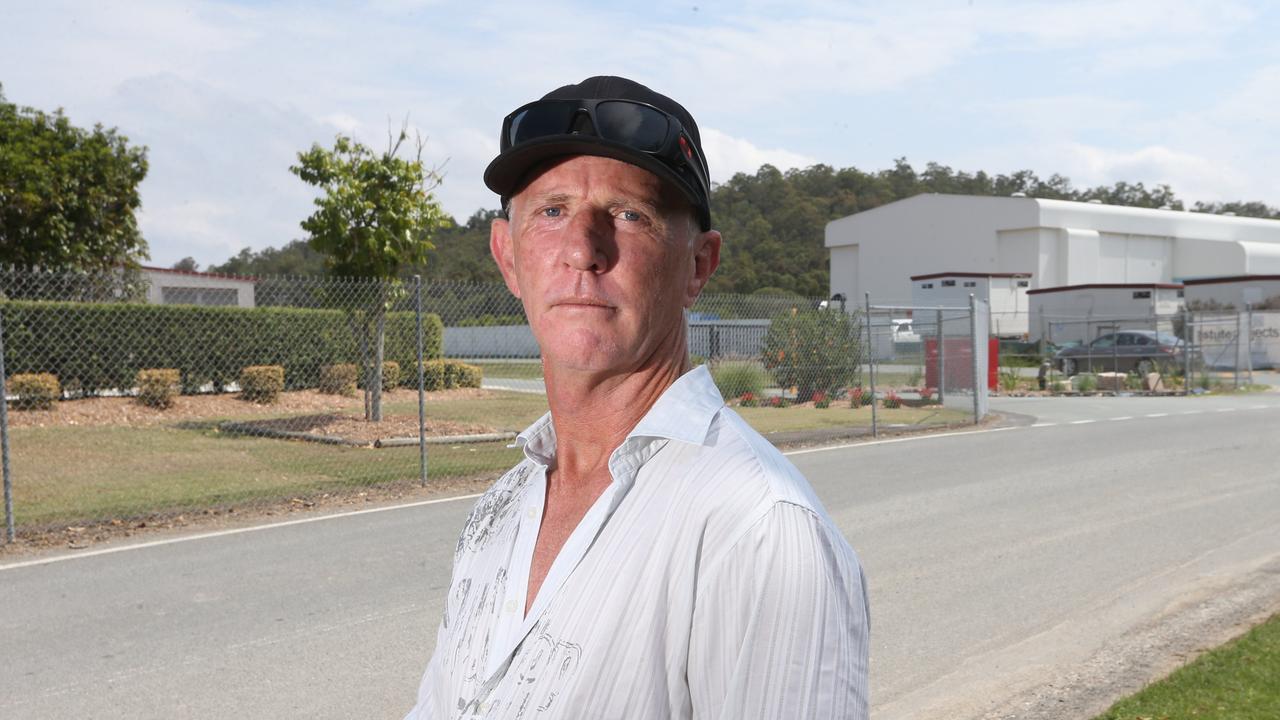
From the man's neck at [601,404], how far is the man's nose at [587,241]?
17 centimetres

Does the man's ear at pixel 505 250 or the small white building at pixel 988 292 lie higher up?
the small white building at pixel 988 292

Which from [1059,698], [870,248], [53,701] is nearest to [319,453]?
[53,701]

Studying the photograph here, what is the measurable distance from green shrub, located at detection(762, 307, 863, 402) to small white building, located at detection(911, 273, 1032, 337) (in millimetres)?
21898

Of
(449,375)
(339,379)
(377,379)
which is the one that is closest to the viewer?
(377,379)

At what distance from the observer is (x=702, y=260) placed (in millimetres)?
1752

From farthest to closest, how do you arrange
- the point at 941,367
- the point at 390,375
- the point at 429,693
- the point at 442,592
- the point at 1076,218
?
the point at 1076,218 < the point at 390,375 < the point at 941,367 < the point at 442,592 < the point at 429,693

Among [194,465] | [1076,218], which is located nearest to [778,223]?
[1076,218]

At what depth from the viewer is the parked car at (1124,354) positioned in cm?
3170

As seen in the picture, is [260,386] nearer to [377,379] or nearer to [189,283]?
A: [377,379]

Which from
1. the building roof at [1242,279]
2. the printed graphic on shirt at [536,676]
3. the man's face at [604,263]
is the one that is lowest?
the printed graphic on shirt at [536,676]

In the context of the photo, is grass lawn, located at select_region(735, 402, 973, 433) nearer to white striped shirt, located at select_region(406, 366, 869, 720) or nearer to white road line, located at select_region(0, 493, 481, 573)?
white road line, located at select_region(0, 493, 481, 573)

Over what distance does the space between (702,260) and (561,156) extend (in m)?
0.29

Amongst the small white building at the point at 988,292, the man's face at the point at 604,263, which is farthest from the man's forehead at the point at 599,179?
the small white building at the point at 988,292

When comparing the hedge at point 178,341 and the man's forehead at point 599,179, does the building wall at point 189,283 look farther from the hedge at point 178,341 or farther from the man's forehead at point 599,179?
the man's forehead at point 599,179
